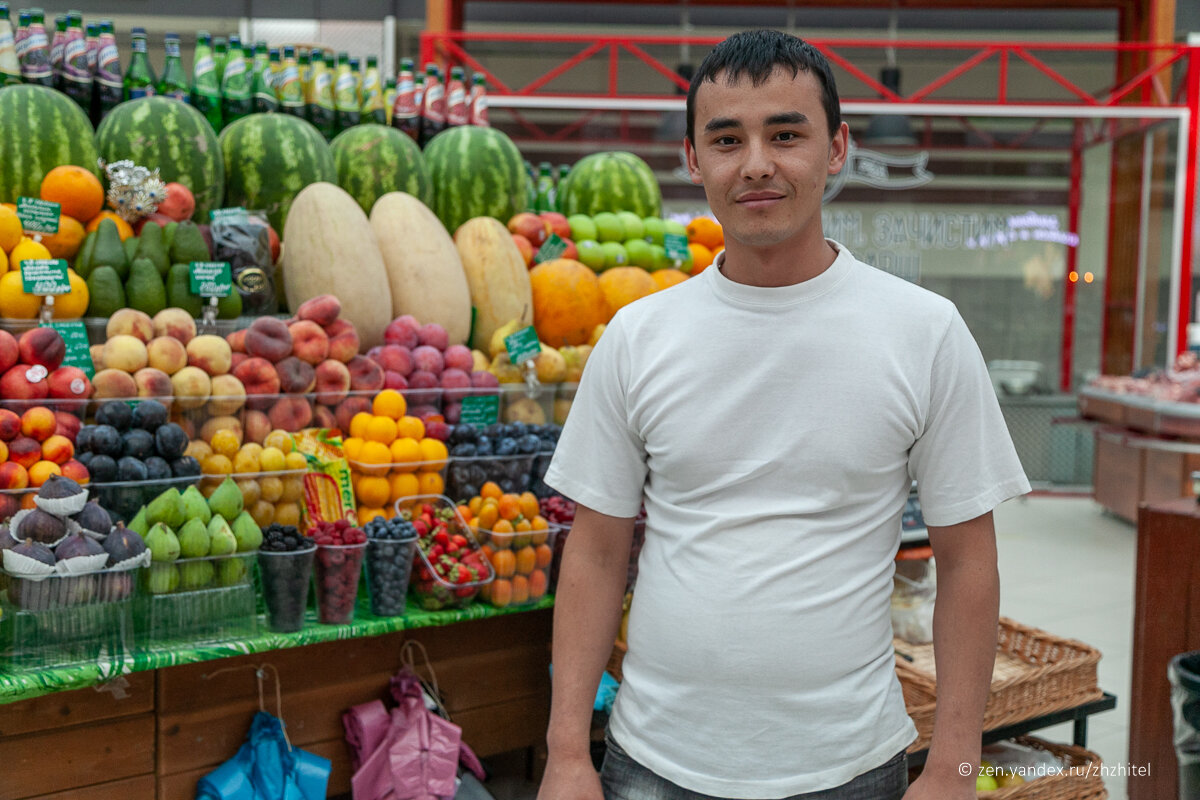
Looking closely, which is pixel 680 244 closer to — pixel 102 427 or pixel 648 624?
pixel 102 427

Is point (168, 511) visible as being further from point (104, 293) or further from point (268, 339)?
point (104, 293)

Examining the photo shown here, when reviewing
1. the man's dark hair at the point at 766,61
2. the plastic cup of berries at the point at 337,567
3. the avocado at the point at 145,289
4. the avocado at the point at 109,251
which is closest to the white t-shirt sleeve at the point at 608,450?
the man's dark hair at the point at 766,61

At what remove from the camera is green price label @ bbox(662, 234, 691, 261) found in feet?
11.0

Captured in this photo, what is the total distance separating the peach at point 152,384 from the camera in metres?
2.16

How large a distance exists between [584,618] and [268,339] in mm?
1252

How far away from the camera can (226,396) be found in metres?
2.24

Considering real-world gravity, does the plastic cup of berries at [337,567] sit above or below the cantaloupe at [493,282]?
below

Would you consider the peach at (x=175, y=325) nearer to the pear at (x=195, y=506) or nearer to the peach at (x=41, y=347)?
the peach at (x=41, y=347)

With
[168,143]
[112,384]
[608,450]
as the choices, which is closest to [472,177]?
[168,143]

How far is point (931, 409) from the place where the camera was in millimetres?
1327

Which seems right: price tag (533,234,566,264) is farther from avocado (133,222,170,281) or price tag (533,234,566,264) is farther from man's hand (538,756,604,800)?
man's hand (538,756,604,800)

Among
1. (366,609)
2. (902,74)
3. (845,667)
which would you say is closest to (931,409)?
(845,667)

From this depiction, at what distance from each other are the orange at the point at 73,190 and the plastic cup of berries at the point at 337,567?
3.55 ft

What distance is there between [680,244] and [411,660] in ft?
5.53
